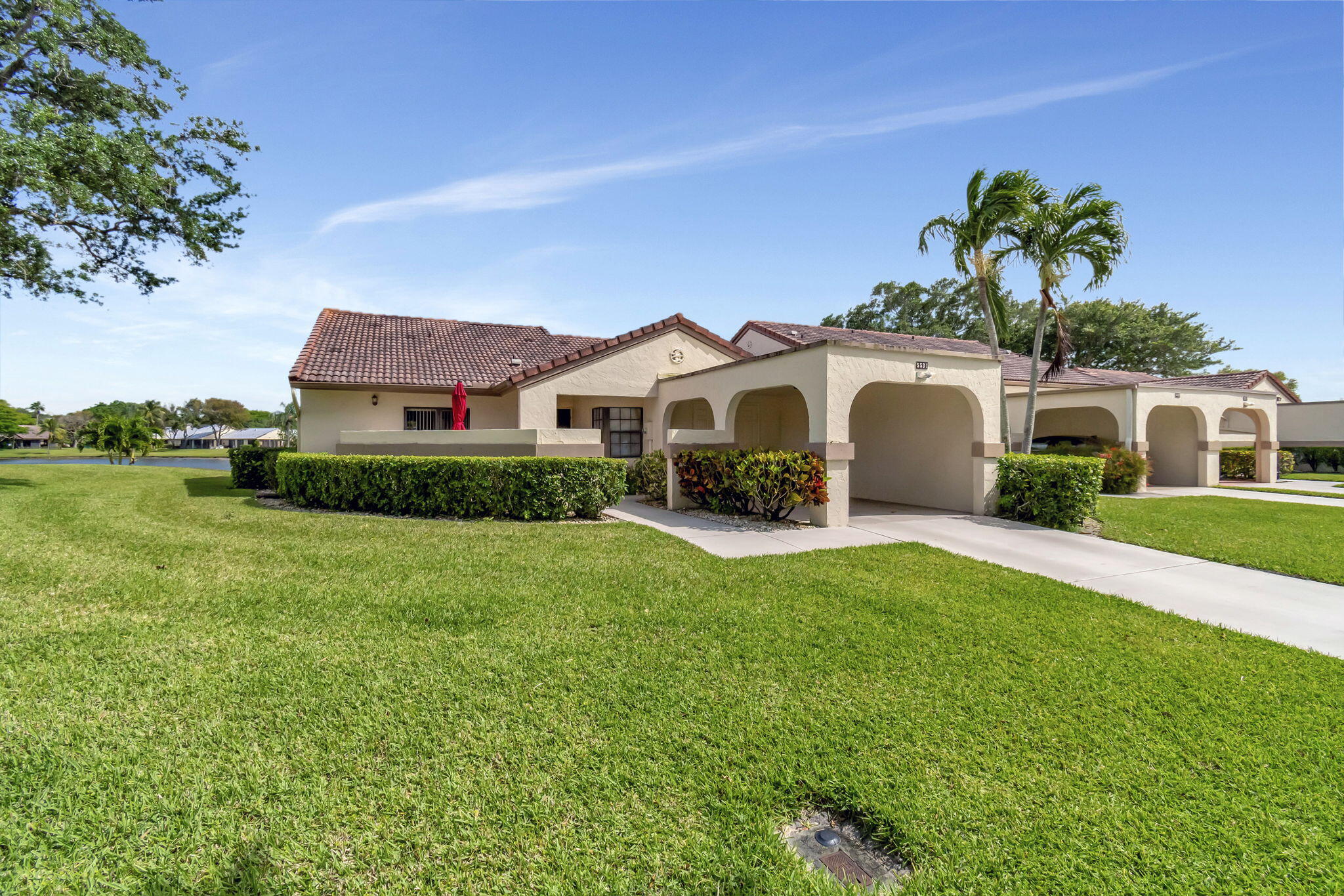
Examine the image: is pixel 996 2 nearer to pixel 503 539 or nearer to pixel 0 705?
pixel 503 539

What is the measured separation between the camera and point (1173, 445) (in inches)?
786

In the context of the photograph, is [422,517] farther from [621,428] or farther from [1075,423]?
[1075,423]

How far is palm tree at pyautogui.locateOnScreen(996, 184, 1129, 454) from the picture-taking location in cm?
1291

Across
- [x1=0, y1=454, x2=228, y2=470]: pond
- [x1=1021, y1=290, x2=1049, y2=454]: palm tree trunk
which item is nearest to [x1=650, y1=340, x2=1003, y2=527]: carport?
[x1=1021, y1=290, x2=1049, y2=454]: palm tree trunk

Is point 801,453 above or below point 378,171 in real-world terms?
below

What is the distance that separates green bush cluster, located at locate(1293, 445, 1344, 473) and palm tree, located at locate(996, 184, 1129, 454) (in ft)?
83.2

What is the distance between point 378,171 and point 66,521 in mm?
8755

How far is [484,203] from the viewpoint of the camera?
12648mm

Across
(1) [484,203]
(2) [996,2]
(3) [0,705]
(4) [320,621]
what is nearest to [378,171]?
(1) [484,203]

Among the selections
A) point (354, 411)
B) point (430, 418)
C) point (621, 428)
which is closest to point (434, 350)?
point (430, 418)

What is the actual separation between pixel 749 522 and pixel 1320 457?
35294 millimetres

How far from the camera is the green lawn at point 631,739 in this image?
8.03ft

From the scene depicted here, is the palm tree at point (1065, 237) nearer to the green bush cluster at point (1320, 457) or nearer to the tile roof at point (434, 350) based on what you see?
the tile roof at point (434, 350)

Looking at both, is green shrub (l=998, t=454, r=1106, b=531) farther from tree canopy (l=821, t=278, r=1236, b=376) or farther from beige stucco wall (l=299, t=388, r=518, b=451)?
tree canopy (l=821, t=278, r=1236, b=376)
